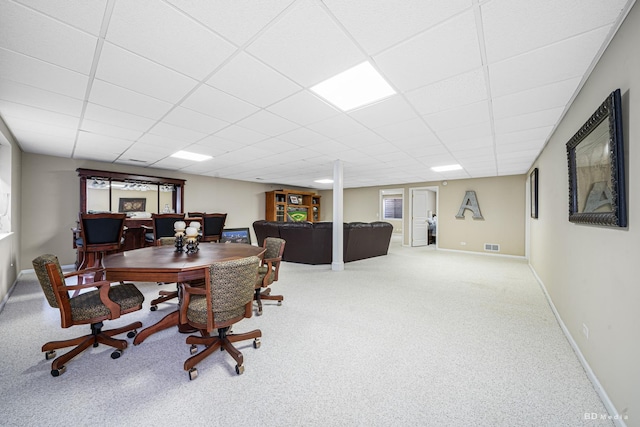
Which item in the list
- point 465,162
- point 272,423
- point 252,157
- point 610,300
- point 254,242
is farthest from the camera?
point 254,242

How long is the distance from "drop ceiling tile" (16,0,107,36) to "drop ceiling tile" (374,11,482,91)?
1682 millimetres

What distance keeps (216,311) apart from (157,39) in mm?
1866

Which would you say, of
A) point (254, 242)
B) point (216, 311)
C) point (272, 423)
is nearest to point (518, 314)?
point (272, 423)

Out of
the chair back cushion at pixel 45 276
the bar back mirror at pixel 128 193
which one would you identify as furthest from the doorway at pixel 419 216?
the chair back cushion at pixel 45 276

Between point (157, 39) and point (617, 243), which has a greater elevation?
point (157, 39)

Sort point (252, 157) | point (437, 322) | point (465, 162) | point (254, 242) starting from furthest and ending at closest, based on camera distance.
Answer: point (254, 242) → point (465, 162) → point (252, 157) → point (437, 322)

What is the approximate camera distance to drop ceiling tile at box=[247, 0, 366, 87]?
1428 millimetres

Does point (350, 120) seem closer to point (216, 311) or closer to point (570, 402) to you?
point (216, 311)

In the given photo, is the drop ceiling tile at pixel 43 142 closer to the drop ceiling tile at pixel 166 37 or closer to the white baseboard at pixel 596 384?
the drop ceiling tile at pixel 166 37

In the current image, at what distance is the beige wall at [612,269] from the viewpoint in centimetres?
129

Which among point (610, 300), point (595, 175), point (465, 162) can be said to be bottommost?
point (610, 300)

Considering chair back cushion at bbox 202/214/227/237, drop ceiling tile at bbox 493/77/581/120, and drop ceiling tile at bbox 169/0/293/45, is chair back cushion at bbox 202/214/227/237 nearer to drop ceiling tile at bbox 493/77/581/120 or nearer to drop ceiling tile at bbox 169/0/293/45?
drop ceiling tile at bbox 169/0/293/45

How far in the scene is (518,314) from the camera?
293 cm

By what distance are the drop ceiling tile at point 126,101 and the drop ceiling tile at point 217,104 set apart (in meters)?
0.30
